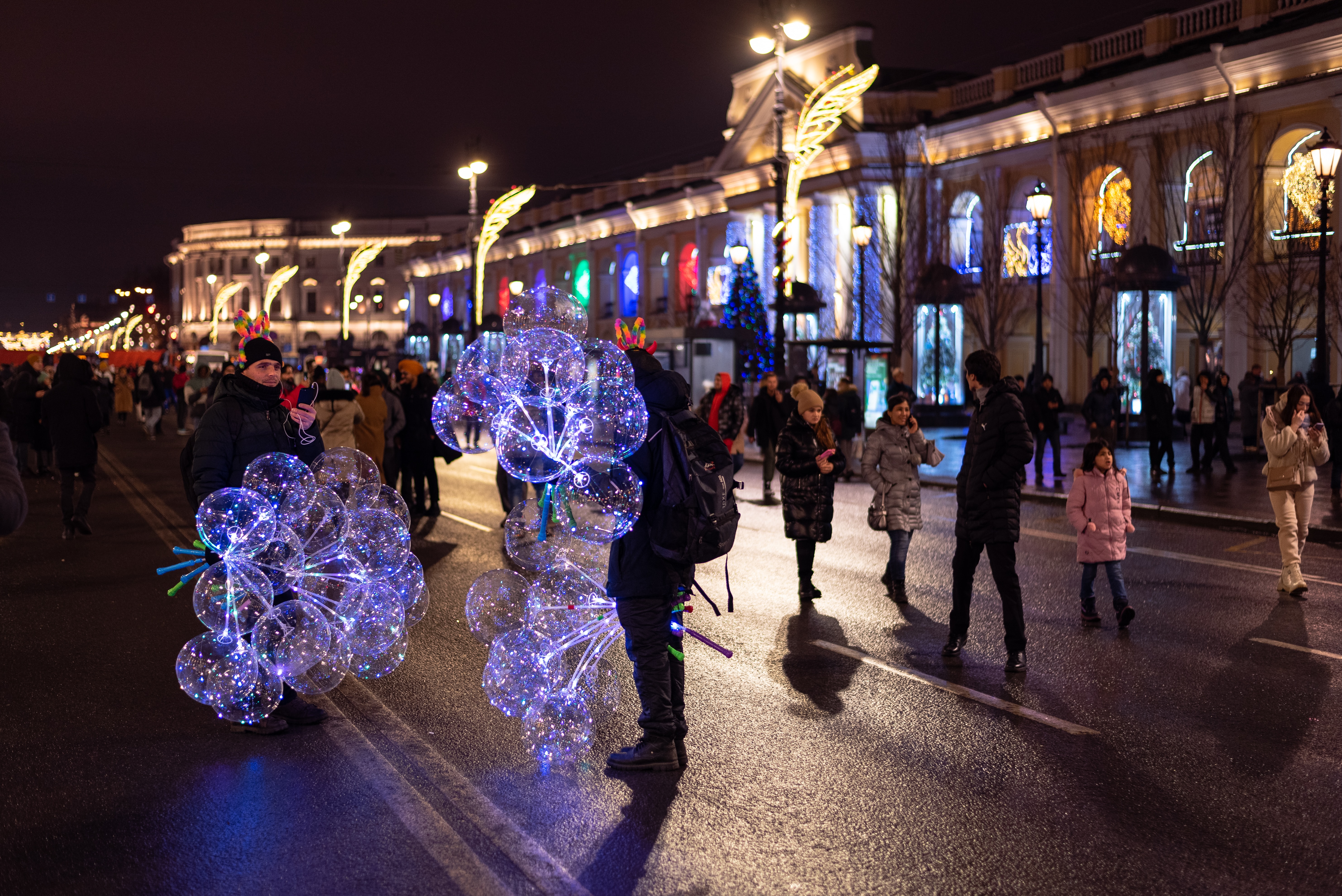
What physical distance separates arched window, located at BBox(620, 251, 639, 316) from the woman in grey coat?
55.1m

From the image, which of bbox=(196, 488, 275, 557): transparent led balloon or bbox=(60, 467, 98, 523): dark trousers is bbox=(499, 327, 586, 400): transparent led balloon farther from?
bbox=(60, 467, 98, 523): dark trousers

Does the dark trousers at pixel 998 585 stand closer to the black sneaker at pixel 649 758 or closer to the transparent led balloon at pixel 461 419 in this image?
the black sneaker at pixel 649 758

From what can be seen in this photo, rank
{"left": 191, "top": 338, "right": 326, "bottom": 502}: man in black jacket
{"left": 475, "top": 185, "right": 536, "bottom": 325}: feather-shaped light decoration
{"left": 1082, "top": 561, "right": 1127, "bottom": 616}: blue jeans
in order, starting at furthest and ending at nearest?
1. {"left": 475, "top": 185, "right": 536, "bottom": 325}: feather-shaped light decoration
2. {"left": 1082, "top": 561, "right": 1127, "bottom": 616}: blue jeans
3. {"left": 191, "top": 338, "right": 326, "bottom": 502}: man in black jacket

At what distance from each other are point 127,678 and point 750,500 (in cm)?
1065

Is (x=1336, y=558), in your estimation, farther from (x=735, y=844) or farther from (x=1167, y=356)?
Result: (x=1167, y=356)

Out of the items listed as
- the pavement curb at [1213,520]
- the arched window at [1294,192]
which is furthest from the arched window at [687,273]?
the pavement curb at [1213,520]

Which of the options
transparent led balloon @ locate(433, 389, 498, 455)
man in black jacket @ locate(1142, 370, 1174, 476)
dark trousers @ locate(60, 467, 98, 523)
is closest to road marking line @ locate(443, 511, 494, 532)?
dark trousers @ locate(60, 467, 98, 523)

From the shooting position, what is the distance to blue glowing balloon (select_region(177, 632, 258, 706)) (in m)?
5.74

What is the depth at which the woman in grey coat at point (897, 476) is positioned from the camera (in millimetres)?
9867

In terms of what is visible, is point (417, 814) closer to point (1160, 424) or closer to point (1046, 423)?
point (1046, 423)

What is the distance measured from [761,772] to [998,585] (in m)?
2.78

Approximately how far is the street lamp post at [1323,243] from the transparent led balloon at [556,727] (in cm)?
1584

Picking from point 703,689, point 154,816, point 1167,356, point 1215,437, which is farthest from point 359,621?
point 1167,356

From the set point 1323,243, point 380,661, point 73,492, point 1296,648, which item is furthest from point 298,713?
point 1323,243
